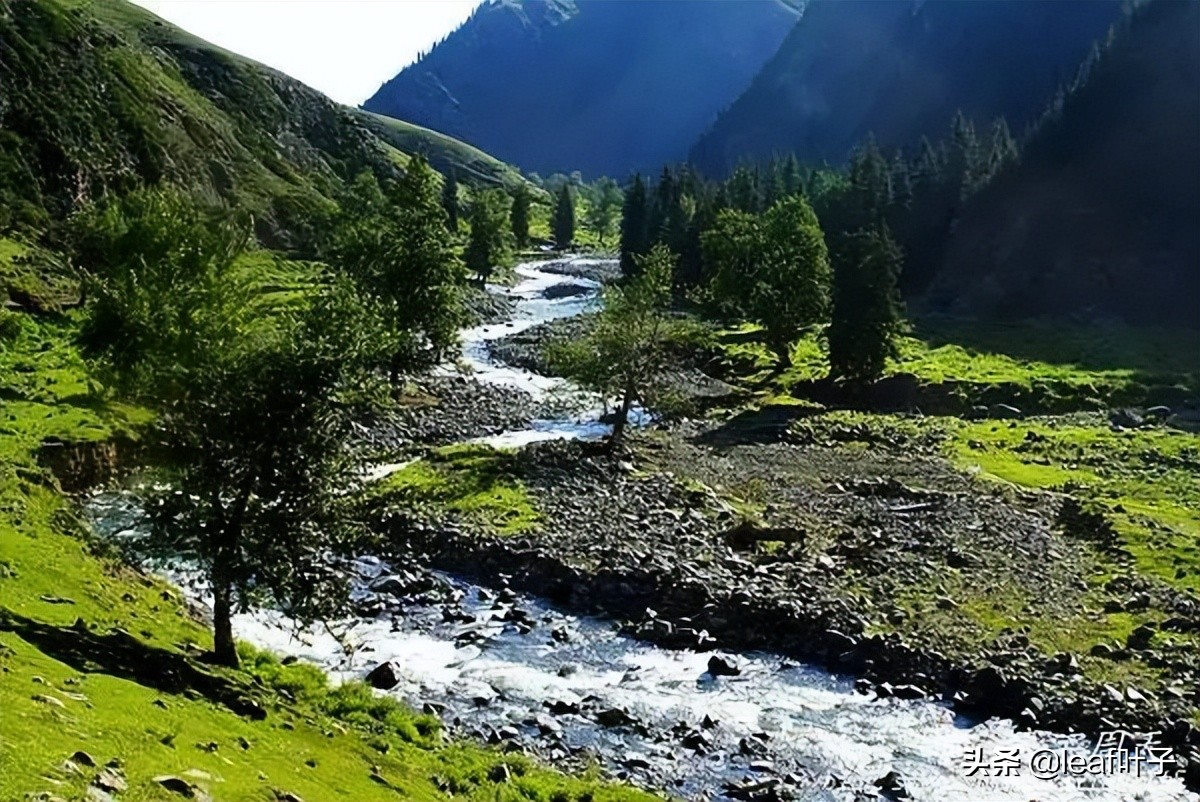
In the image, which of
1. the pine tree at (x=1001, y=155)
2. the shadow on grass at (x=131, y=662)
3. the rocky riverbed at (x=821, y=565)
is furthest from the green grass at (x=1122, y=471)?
the pine tree at (x=1001, y=155)

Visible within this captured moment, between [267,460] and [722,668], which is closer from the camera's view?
[267,460]

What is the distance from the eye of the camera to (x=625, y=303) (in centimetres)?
6556

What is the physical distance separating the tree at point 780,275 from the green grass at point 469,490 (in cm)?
4112

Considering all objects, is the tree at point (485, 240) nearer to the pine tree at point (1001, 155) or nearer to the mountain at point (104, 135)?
the mountain at point (104, 135)

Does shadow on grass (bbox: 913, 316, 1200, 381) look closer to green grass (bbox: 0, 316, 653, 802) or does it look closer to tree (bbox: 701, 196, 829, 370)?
tree (bbox: 701, 196, 829, 370)

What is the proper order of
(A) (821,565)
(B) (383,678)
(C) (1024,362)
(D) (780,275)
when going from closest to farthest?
(B) (383,678)
(A) (821,565)
(D) (780,275)
(C) (1024,362)

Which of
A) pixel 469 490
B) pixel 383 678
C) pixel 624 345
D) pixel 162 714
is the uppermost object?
pixel 624 345

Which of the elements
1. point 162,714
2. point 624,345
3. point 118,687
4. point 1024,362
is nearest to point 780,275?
point 1024,362

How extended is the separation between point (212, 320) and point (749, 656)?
3764 cm

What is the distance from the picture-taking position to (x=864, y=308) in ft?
278

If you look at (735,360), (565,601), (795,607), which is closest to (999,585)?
(795,607)

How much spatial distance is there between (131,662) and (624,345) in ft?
139

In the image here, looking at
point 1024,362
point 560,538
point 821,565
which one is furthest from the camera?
point 1024,362

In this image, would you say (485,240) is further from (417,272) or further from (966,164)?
(417,272)
